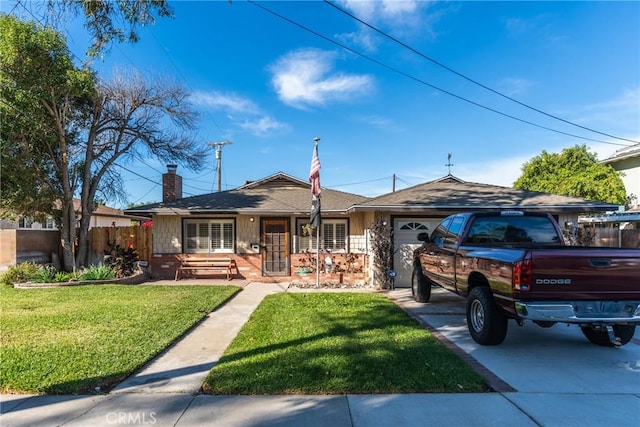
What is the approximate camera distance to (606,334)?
5789 mm

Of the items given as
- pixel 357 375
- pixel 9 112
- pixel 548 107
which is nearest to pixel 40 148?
pixel 9 112

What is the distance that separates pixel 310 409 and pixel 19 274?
12.3 metres

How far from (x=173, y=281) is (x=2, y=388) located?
9.31m

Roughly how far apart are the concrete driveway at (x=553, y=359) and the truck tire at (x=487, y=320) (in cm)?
15

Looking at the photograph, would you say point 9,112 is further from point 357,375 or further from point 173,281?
point 357,375

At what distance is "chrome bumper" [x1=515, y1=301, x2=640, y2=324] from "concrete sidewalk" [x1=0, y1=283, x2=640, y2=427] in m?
0.86

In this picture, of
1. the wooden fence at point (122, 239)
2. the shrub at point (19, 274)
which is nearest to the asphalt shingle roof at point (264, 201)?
the wooden fence at point (122, 239)

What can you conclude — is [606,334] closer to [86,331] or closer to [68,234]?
[86,331]

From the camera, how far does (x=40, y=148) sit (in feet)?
42.4

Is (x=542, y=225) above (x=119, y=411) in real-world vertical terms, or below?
above

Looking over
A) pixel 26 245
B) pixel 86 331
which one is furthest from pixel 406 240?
pixel 26 245

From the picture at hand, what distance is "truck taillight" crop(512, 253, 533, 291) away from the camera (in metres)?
4.67

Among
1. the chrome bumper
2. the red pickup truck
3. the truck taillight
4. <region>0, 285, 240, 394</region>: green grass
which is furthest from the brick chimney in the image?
the chrome bumper

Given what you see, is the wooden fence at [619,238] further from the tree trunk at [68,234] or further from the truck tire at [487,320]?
the tree trunk at [68,234]
